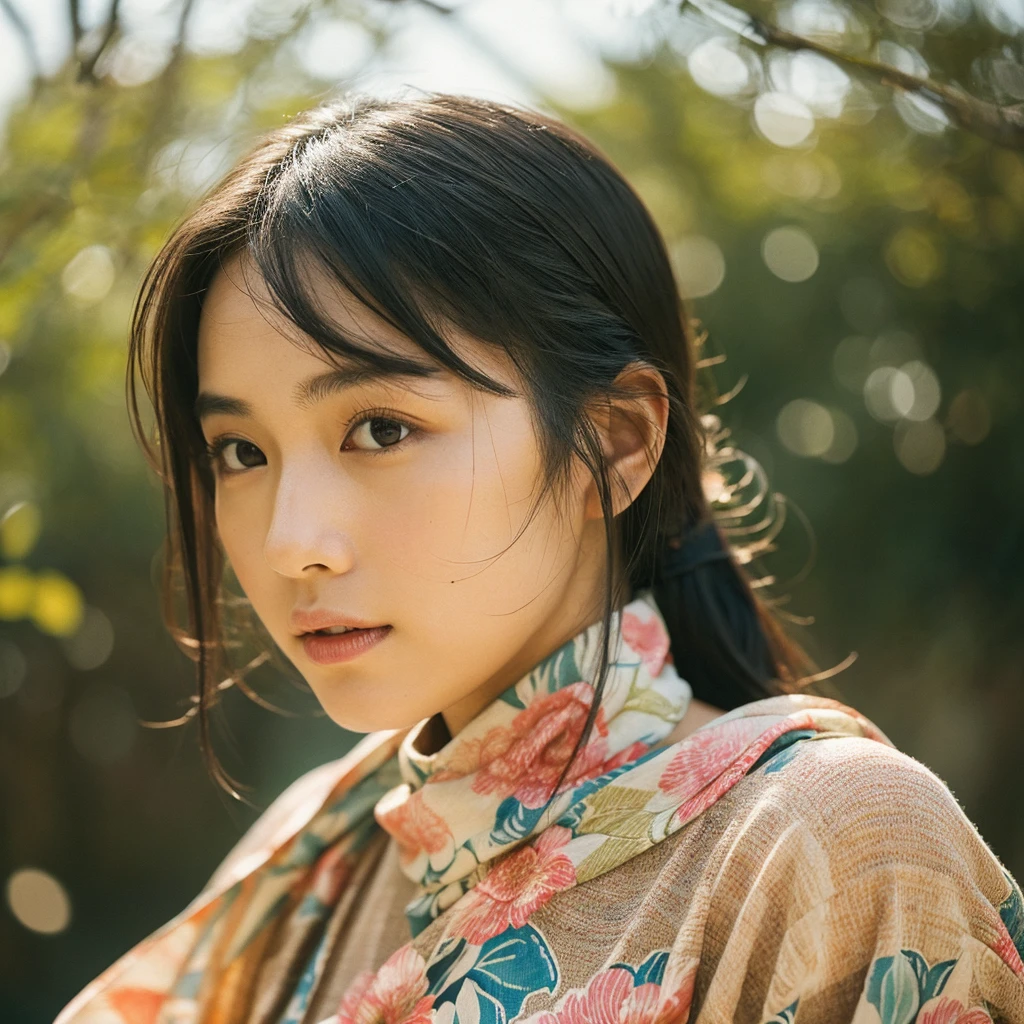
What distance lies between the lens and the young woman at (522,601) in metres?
0.97

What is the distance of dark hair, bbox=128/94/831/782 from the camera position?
1090mm

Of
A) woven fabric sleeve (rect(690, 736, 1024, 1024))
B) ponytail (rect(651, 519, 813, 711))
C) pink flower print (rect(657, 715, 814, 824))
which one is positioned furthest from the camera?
ponytail (rect(651, 519, 813, 711))

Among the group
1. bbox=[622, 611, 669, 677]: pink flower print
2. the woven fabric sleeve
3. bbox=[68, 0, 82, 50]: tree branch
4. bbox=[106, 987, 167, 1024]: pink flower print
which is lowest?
the woven fabric sleeve

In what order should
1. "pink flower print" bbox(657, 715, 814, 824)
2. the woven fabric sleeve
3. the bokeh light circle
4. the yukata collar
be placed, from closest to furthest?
the woven fabric sleeve, "pink flower print" bbox(657, 715, 814, 824), the yukata collar, the bokeh light circle

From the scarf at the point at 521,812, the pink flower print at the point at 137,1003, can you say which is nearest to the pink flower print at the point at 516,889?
the scarf at the point at 521,812

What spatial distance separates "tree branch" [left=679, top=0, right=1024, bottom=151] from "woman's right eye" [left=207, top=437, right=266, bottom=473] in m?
0.69

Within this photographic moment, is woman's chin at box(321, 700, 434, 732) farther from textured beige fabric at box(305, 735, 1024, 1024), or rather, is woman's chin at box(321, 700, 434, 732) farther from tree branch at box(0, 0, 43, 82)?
tree branch at box(0, 0, 43, 82)

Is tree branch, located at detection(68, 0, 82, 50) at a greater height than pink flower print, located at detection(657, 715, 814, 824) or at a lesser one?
greater

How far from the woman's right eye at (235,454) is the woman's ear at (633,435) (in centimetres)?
38

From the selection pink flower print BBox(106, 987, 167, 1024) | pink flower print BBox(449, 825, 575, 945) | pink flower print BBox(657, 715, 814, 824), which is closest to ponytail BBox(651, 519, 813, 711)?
pink flower print BBox(657, 715, 814, 824)

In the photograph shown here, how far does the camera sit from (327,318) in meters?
1.07

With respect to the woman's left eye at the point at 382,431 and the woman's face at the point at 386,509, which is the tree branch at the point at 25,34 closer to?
the woman's face at the point at 386,509

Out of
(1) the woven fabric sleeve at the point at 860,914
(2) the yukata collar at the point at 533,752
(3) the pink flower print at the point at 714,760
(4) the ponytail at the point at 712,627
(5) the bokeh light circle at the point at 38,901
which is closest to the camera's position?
(1) the woven fabric sleeve at the point at 860,914

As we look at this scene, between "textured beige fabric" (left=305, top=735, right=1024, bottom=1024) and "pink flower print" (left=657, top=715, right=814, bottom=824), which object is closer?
"textured beige fabric" (left=305, top=735, right=1024, bottom=1024)
